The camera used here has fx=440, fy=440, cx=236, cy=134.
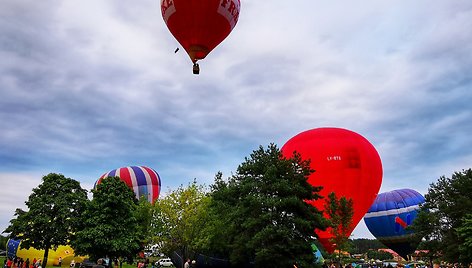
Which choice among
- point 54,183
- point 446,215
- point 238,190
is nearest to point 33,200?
point 54,183

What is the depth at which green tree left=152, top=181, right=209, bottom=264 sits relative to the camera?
37.5 m

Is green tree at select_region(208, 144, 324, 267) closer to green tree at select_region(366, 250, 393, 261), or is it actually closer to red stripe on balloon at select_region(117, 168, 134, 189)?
red stripe on balloon at select_region(117, 168, 134, 189)

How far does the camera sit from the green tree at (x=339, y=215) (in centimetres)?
3694

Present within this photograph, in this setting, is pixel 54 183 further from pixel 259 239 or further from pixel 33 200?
pixel 259 239

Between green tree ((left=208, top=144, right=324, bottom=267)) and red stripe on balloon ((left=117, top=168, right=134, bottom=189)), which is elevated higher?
red stripe on balloon ((left=117, top=168, right=134, bottom=189))

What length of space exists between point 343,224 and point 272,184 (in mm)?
13050

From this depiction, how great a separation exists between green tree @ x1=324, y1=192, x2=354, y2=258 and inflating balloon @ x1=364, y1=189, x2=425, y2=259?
2247cm

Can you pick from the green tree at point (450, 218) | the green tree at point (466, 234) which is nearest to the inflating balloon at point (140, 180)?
the green tree at point (450, 218)

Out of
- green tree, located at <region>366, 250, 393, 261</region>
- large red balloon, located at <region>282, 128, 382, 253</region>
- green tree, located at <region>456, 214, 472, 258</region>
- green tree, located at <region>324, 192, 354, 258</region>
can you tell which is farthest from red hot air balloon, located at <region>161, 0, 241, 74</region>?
green tree, located at <region>366, 250, 393, 261</region>

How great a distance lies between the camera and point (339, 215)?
123 ft

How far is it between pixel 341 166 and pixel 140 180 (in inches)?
1259

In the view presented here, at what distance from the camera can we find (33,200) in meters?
36.9

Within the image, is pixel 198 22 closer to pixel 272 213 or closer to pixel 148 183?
pixel 272 213

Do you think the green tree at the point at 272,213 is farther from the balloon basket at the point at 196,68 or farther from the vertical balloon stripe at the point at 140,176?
the vertical balloon stripe at the point at 140,176
